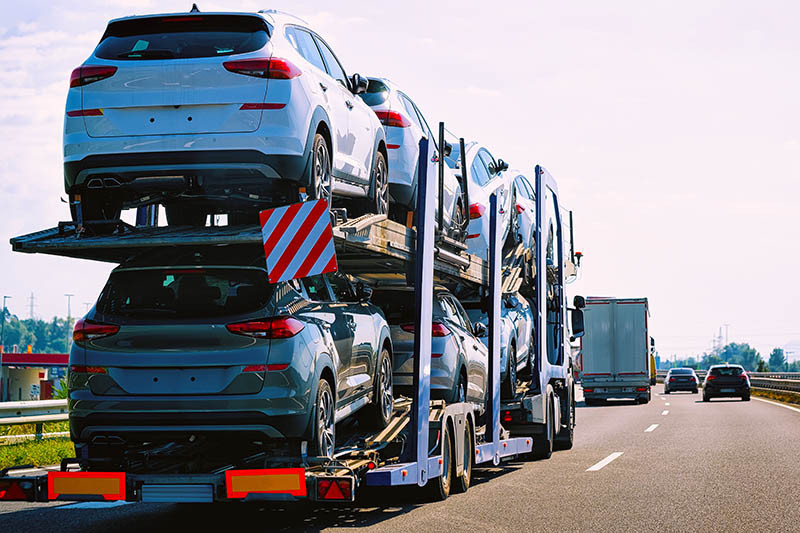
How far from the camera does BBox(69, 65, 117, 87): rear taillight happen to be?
25.0ft

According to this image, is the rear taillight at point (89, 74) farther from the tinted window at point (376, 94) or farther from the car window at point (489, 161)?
the car window at point (489, 161)

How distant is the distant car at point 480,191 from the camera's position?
13484 mm

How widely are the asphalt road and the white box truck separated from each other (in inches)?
803

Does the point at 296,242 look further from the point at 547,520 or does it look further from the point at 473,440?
the point at 473,440

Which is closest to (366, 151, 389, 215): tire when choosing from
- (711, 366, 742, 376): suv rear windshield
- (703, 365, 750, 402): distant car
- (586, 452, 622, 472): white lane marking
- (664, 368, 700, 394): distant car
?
(586, 452, 622, 472): white lane marking

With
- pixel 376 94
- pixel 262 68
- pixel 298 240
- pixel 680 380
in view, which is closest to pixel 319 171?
pixel 262 68

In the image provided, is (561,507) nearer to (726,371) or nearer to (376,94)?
(376,94)

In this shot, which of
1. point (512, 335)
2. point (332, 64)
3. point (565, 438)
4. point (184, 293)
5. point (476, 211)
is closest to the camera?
point (184, 293)

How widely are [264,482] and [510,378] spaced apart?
7289 mm

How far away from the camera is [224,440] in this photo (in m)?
7.44

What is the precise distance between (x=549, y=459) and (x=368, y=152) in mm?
7392

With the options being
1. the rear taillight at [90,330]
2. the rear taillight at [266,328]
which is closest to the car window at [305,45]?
the rear taillight at [266,328]

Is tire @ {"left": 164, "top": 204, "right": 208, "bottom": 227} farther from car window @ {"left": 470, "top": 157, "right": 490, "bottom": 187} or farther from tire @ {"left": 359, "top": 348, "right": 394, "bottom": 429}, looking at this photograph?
car window @ {"left": 470, "top": 157, "right": 490, "bottom": 187}

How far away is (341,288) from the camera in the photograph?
895cm
